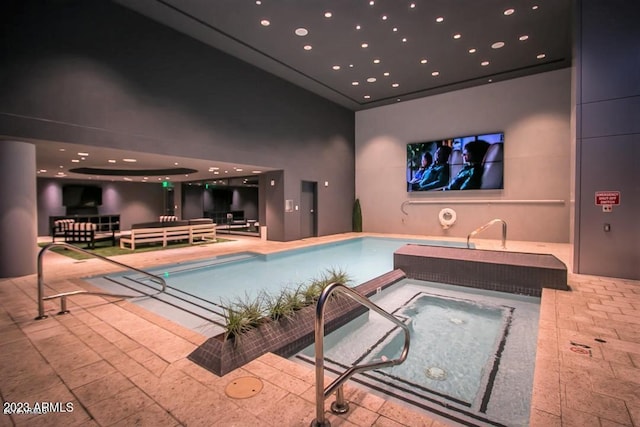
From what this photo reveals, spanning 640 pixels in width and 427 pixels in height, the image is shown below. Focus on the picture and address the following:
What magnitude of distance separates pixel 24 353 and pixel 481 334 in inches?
170

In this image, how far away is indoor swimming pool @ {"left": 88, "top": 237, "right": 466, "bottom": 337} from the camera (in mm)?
3842

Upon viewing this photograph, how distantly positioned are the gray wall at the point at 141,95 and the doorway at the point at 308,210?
37 centimetres

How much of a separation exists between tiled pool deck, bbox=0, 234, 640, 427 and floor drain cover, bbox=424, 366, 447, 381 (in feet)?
2.40

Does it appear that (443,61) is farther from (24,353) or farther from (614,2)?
(24,353)

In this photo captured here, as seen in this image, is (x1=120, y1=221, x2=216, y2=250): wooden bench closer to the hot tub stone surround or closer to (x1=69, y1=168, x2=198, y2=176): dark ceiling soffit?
(x1=69, y1=168, x2=198, y2=176): dark ceiling soffit

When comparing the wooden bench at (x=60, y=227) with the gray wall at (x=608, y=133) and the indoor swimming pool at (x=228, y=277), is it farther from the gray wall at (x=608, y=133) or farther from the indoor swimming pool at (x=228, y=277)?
the gray wall at (x=608, y=133)

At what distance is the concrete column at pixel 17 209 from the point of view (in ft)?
16.1

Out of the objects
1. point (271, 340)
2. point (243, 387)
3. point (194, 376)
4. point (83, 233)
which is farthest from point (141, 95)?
point (243, 387)

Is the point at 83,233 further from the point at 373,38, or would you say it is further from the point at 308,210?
the point at 373,38

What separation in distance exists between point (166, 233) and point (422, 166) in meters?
8.42

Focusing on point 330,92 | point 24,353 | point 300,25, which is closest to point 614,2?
point 300,25

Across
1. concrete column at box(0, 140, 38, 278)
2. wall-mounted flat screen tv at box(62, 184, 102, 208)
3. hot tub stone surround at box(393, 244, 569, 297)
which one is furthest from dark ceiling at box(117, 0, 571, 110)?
wall-mounted flat screen tv at box(62, 184, 102, 208)

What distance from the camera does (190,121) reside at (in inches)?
273

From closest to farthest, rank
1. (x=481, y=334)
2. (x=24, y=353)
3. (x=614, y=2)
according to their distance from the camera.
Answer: (x=24, y=353)
(x=481, y=334)
(x=614, y=2)
